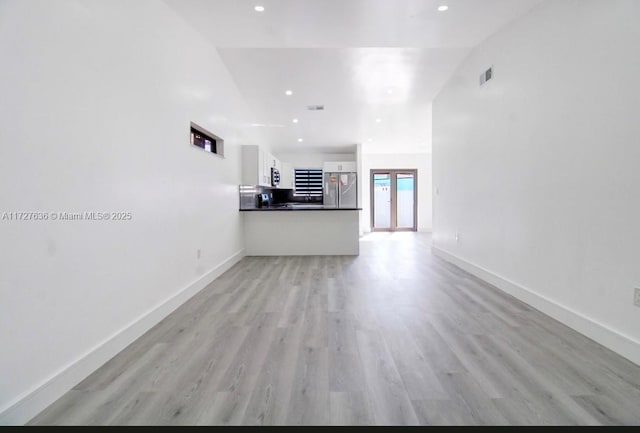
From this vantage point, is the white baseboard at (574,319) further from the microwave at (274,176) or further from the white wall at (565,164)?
the microwave at (274,176)

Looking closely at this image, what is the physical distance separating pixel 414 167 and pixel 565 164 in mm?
7879

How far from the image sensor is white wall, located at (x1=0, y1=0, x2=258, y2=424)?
134 cm

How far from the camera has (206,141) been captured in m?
3.87

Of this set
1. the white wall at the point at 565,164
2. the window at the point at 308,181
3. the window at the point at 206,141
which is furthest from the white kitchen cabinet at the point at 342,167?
the white wall at the point at 565,164

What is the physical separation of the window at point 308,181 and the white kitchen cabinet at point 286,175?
0.24 metres

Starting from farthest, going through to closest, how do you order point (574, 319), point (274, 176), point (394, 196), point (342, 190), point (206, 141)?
point (394, 196), point (342, 190), point (274, 176), point (206, 141), point (574, 319)

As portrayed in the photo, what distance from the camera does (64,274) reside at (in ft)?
5.23

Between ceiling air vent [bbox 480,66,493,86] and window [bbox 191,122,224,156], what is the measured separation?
3519mm

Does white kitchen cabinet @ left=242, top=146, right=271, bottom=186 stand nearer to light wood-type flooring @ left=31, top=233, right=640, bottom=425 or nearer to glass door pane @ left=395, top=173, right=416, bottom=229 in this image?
light wood-type flooring @ left=31, top=233, right=640, bottom=425

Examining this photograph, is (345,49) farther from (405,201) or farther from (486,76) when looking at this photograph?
(405,201)

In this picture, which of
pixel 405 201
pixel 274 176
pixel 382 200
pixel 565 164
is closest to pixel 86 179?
pixel 565 164

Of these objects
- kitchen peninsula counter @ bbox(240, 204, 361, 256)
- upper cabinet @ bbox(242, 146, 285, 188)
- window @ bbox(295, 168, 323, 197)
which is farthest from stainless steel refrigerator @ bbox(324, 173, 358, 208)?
upper cabinet @ bbox(242, 146, 285, 188)

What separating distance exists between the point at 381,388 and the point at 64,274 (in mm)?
1850

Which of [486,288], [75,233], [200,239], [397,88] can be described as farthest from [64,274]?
[397,88]
